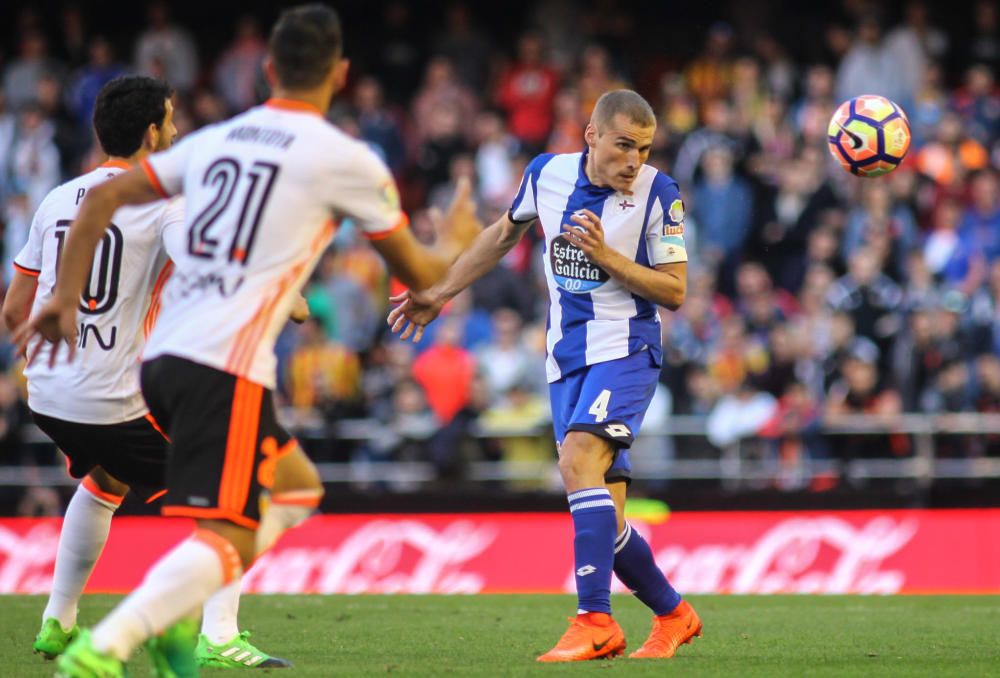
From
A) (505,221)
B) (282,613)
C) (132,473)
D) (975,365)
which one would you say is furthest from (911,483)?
(132,473)

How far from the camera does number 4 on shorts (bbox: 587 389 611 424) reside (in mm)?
7734

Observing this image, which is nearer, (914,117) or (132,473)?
(132,473)

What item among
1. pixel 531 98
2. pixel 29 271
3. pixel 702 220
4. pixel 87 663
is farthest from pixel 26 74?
pixel 87 663

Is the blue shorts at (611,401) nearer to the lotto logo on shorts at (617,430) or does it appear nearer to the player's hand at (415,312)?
the lotto logo on shorts at (617,430)

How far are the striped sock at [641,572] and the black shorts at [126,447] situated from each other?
2224 mm

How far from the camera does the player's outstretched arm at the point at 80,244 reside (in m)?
5.73

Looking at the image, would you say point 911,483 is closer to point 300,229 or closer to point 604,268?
point 604,268

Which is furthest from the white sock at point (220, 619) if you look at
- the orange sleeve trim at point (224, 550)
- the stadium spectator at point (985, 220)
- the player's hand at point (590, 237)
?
the stadium spectator at point (985, 220)

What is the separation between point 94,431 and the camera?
7.35m

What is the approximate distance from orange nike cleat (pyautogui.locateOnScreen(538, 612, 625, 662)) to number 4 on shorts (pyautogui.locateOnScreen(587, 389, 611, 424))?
91 cm

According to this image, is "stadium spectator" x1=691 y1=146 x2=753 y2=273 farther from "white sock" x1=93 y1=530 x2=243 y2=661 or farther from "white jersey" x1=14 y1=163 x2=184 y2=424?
"white sock" x1=93 y1=530 x2=243 y2=661

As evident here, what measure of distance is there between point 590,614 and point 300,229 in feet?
8.67

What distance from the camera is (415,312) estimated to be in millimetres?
6832

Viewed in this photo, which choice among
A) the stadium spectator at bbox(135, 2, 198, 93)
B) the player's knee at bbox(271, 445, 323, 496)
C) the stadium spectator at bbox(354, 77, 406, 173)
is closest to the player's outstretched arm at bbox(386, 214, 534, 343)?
the player's knee at bbox(271, 445, 323, 496)
